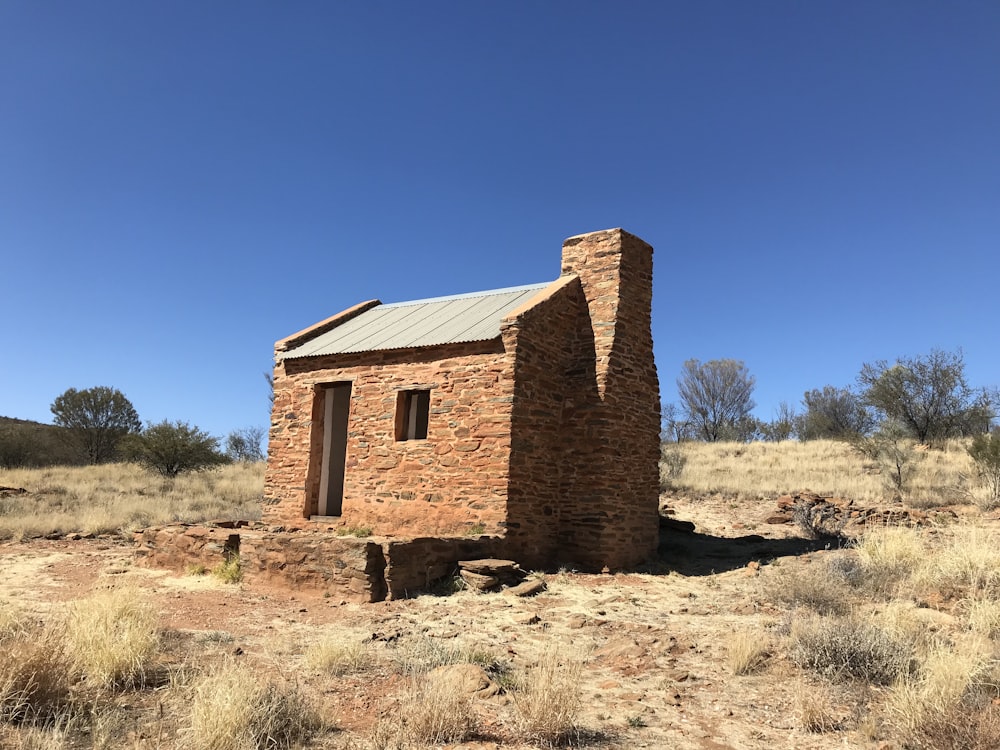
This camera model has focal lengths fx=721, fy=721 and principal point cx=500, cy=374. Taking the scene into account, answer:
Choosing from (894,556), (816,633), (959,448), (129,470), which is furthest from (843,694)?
(129,470)

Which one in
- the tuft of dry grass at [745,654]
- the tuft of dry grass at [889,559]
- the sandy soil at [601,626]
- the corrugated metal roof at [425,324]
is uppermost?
the corrugated metal roof at [425,324]

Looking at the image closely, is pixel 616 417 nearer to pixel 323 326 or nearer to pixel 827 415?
pixel 323 326

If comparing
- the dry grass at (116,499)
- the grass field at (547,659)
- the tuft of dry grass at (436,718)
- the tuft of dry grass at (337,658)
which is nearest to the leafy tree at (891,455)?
the grass field at (547,659)

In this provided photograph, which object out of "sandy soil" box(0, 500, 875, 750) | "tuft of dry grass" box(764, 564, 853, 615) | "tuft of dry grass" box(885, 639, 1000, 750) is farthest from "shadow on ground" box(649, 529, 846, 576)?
"tuft of dry grass" box(885, 639, 1000, 750)

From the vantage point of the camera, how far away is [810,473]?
22125 millimetres

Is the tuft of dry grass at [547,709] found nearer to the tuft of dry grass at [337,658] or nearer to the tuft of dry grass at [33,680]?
the tuft of dry grass at [337,658]

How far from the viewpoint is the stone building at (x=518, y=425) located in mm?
11898

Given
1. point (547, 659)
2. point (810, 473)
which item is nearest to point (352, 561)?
point (547, 659)

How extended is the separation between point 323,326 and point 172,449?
15866 millimetres

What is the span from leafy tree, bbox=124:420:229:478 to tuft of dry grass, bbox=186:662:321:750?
26091 millimetres

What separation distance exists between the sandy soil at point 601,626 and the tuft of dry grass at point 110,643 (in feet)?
2.67

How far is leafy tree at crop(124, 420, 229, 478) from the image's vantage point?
28969 millimetres

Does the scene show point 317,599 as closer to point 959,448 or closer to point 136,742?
point 136,742

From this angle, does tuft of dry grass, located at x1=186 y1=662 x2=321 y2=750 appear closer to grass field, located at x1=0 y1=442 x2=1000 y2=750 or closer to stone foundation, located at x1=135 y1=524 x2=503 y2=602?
grass field, located at x1=0 y1=442 x2=1000 y2=750
